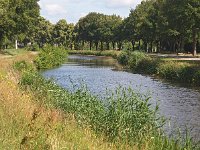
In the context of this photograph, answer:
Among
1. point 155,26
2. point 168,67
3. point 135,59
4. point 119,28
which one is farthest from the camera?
point 119,28

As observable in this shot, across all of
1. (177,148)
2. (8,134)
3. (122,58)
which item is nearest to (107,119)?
(177,148)

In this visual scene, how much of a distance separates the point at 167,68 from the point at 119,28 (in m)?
77.6

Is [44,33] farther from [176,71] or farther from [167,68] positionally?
[176,71]

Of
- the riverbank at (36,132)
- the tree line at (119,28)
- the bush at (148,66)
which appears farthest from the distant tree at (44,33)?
the riverbank at (36,132)

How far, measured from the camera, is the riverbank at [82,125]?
31.1 ft

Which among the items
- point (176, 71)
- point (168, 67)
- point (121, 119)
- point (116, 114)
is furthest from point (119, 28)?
point (121, 119)

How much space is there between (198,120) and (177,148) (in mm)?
10777

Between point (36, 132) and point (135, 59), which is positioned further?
point (135, 59)

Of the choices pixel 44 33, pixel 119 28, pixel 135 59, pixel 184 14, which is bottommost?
pixel 135 59

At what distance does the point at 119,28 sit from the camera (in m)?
125

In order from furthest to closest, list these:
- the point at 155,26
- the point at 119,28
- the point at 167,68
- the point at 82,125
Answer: the point at 119,28 < the point at 155,26 < the point at 167,68 < the point at 82,125

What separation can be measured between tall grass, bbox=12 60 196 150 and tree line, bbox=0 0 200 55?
45931mm

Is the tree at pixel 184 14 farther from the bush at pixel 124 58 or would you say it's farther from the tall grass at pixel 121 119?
the tall grass at pixel 121 119

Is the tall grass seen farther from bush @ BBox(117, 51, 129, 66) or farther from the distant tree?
the distant tree
